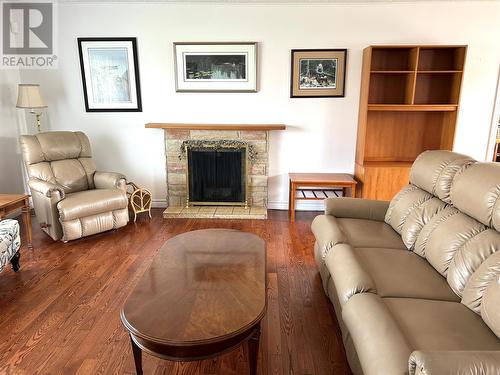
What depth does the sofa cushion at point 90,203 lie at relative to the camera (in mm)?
3264

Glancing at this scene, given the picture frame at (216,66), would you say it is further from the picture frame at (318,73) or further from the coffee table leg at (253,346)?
the coffee table leg at (253,346)

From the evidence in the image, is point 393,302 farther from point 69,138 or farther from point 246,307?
point 69,138

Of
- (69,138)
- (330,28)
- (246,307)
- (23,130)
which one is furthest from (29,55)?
(246,307)

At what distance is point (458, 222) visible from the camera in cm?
192

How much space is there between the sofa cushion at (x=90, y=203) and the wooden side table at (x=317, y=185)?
6.26 feet

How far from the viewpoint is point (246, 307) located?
1612 mm

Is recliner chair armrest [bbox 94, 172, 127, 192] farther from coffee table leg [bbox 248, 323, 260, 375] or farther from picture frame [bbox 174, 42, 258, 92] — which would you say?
coffee table leg [bbox 248, 323, 260, 375]

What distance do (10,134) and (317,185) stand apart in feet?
12.2

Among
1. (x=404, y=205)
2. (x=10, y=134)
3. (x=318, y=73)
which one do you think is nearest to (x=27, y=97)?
(x=10, y=134)

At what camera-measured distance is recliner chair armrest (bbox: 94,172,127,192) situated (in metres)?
3.74

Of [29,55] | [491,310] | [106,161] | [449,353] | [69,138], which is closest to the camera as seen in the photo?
[449,353]

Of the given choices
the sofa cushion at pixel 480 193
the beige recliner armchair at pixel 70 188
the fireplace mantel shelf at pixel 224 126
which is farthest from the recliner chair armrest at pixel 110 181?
the sofa cushion at pixel 480 193

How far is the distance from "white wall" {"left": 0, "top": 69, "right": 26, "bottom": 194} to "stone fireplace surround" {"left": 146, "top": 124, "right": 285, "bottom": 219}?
64.0 inches

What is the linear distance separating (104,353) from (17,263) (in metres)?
1.47
